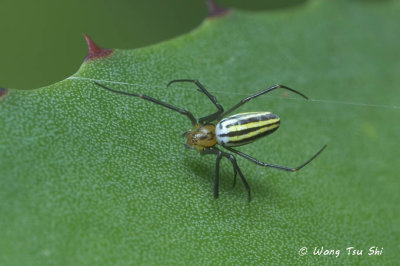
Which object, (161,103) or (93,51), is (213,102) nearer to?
(161,103)

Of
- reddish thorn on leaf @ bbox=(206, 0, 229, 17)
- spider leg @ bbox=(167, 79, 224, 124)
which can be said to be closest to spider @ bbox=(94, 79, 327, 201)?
spider leg @ bbox=(167, 79, 224, 124)

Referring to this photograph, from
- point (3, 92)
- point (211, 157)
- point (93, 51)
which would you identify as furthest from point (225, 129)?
point (3, 92)

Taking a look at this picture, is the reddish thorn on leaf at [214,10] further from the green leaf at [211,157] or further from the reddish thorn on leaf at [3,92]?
the reddish thorn on leaf at [3,92]

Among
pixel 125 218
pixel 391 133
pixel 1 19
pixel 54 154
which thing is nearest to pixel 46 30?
pixel 1 19

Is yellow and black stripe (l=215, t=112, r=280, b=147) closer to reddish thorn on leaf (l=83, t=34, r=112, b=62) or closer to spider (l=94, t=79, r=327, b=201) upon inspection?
spider (l=94, t=79, r=327, b=201)

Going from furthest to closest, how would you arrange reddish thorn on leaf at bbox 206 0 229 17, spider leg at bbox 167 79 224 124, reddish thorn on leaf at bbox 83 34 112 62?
1. reddish thorn on leaf at bbox 206 0 229 17
2. spider leg at bbox 167 79 224 124
3. reddish thorn on leaf at bbox 83 34 112 62

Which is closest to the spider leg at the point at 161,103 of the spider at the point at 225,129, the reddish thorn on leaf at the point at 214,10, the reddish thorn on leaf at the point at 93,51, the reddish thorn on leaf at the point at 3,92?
the spider at the point at 225,129

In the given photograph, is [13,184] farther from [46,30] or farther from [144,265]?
[46,30]
